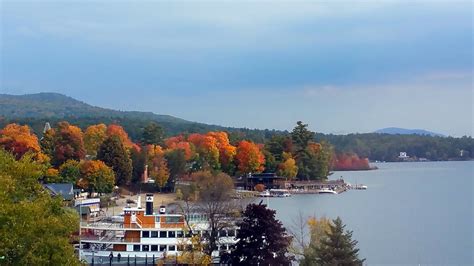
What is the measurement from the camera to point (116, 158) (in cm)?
6209

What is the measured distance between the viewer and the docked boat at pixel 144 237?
28.2 meters

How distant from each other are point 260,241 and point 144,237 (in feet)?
27.6

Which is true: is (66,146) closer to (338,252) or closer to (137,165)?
(137,165)

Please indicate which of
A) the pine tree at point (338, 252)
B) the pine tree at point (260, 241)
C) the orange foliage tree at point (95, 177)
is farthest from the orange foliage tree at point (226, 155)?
the pine tree at point (338, 252)

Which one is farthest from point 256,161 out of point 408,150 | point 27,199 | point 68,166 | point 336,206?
point 408,150

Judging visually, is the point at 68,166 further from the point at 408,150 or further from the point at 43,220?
the point at 408,150

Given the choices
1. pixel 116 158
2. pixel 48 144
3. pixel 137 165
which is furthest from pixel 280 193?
pixel 48 144

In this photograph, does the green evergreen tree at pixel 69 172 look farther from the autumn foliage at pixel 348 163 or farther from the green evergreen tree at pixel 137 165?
the autumn foliage at pixel 348 163

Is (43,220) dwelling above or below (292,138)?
below

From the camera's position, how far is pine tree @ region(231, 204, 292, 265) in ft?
70.0

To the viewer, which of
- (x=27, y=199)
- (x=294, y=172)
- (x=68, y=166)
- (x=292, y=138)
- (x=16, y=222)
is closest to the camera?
(x=16, y=222)

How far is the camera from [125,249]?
93.6ft

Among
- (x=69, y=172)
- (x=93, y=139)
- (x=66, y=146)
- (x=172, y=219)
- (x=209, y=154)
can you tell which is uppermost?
(x=93, y=139)

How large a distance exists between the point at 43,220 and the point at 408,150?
574 ft
